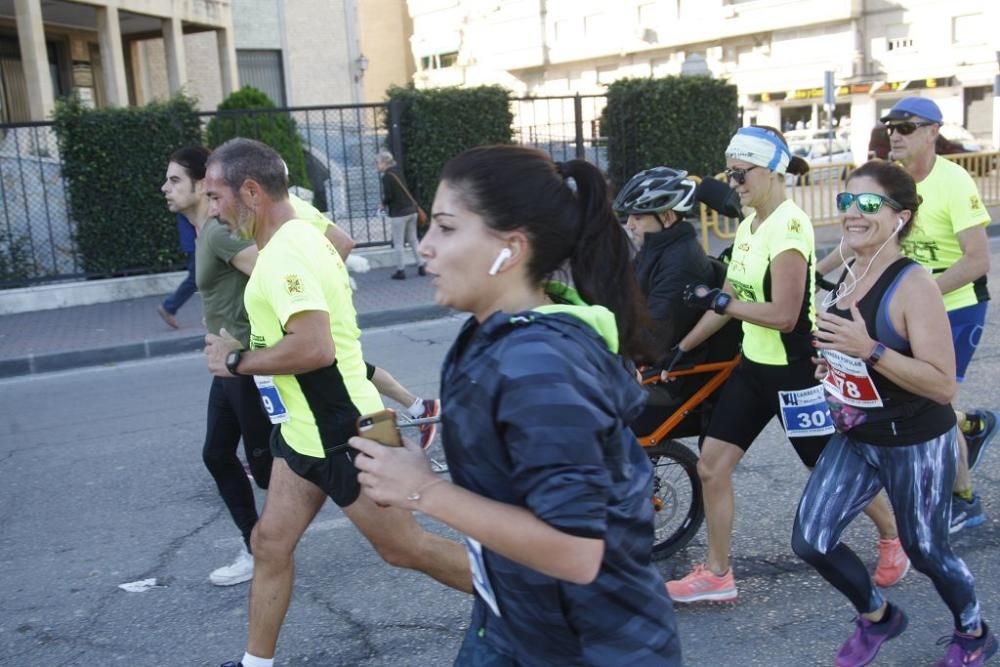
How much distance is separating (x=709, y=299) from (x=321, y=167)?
1418 centimetres

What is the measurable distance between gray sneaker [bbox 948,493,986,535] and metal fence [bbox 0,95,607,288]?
28.5ft

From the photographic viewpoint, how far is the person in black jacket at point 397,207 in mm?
14039

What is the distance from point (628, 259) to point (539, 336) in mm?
394

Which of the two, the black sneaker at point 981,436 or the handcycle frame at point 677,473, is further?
the black sneaker at point 981,436

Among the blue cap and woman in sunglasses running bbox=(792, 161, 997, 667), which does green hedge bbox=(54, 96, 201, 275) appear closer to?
the blue cap

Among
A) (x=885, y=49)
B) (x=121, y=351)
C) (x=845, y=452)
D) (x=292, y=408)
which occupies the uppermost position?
(x=885, y=49)

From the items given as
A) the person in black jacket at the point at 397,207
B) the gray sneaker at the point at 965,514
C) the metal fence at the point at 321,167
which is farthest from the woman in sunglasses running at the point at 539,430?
the person in black jacket at the point at 397,207

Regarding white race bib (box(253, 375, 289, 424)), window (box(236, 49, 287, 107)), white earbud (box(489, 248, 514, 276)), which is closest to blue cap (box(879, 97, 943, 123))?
white race bib (box(253, 375, 289, 424))

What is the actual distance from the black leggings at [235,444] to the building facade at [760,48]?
35569 mm

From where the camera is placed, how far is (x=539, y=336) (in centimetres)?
173

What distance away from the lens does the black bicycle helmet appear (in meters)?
3.98

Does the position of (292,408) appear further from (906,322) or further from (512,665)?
(906,322)

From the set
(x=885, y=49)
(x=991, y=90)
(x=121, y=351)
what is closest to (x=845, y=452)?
(x=121, y=351)

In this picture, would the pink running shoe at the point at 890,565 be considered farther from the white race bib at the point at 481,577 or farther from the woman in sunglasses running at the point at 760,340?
the white race bib at the point at 481,577
